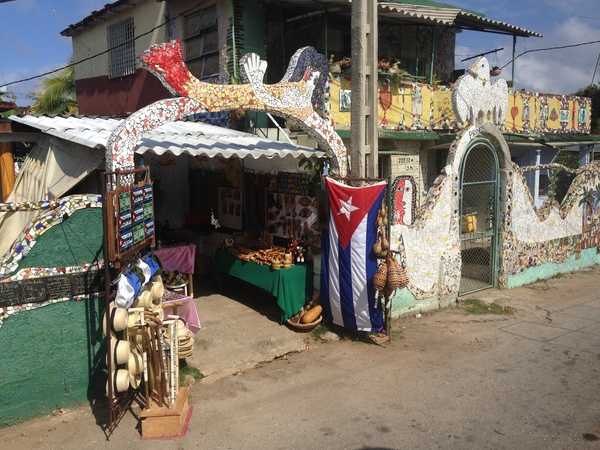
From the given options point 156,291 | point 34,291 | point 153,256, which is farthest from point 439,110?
point 34,291

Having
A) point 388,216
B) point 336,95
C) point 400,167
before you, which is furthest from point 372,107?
point 400,167

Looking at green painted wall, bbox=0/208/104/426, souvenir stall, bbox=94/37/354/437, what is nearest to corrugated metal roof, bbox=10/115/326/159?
souvenir stall, bbox=94/37/354/437

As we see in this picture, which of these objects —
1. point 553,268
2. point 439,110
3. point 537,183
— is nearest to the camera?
point 553,268

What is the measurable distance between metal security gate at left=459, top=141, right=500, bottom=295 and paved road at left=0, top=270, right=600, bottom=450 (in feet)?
6.86

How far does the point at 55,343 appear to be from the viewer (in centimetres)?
526

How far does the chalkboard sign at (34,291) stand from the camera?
16.6ft

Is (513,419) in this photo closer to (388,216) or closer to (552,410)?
(552,410)

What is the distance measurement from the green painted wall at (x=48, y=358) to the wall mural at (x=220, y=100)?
1.59 m

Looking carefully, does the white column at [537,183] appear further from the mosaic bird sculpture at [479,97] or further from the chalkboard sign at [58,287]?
the chalkboard sign at [58,287]

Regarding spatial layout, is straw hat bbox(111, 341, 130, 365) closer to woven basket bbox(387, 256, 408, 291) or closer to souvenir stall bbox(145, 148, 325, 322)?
souvenir stall bbox(145, 148, 325, 322)

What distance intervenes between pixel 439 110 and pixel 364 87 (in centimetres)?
489

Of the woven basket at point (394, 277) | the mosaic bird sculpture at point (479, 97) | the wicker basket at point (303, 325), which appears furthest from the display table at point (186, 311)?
the mosaic bird sculpture at point (479, 97)

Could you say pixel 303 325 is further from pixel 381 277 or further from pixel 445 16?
pixel 445 16

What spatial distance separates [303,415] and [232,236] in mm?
4788
